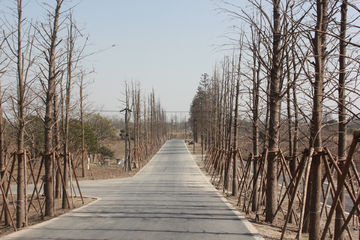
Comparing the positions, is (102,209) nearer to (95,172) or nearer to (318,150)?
(318,150)

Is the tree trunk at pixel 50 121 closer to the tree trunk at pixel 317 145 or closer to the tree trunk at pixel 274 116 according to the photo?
the tree trunk at pixel 274 116

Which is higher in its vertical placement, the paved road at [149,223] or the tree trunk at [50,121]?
the tree trunk at [50,121]

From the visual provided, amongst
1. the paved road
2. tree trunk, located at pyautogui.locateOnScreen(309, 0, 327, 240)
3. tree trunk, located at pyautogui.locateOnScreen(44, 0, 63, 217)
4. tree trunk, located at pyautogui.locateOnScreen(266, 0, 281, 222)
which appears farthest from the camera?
tree trunk, located at pyautogui.locateOnScreen(44, 0, 63, 217)

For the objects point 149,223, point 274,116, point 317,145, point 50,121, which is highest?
point 274,116

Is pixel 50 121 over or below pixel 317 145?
over

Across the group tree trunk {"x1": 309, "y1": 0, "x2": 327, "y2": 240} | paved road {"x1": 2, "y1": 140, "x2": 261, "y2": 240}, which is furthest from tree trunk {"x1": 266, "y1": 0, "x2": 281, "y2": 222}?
tree trunk {"x1": 309, "y1": 0, "x2": 327, "y2": 240}

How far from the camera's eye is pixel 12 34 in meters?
8.70

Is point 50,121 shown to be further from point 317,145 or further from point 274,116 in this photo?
point 317,145

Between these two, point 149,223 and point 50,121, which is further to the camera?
point 50,121

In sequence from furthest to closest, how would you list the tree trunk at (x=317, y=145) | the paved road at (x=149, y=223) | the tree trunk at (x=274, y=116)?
the tree trunk at (x=274, y=116) → the paved road at (x=149, y=223) → the tree trunk at (x=317, y=145)

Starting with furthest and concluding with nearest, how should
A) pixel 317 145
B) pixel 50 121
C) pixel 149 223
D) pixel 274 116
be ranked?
1. pixel 50 121
2. pixel 274 116
3. pixel 149 223
4. pixel 317 145

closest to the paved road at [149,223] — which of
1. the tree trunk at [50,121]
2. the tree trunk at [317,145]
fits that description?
the tree trunk at [50,121]

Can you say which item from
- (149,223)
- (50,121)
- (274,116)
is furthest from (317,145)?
(50,121)

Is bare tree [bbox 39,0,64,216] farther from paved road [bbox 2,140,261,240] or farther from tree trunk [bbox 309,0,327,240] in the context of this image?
tree trunk [bbox 309,0,327,240]
